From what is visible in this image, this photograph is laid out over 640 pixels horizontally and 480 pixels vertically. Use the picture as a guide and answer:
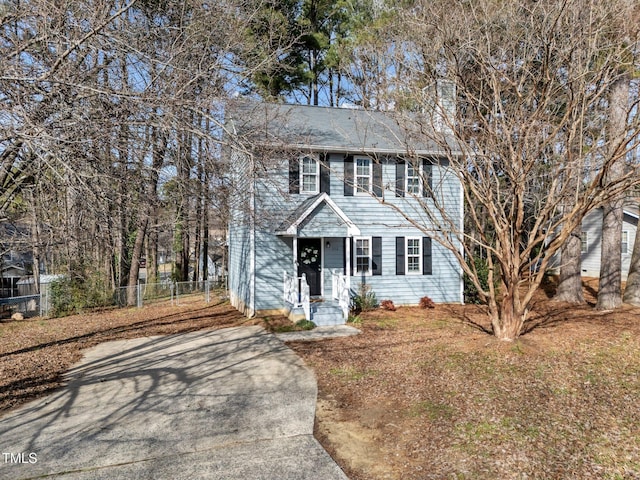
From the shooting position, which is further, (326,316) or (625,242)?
(625,242)

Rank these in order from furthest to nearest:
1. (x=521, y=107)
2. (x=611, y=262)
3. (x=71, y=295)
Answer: (x=71, y=295), (x=611, y=262), (x=521, y=107)

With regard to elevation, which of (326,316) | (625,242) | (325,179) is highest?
(325,179)

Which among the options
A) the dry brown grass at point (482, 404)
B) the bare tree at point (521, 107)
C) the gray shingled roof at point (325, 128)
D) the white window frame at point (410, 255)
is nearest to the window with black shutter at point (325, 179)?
the gray shingled roof at point (325, 128)

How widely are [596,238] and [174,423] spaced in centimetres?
2350

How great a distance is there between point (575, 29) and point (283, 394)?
8.49 metres

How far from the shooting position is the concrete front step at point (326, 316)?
11406 millimetres

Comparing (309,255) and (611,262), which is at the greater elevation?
(309,255)

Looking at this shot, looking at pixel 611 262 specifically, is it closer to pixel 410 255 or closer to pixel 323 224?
pixel 410 255

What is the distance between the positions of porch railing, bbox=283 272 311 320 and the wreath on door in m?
0.77

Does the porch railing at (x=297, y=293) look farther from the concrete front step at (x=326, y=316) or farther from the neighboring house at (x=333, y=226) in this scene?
the concrete front step at (x=326, y=316)

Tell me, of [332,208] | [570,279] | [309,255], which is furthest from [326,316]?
[570,279]

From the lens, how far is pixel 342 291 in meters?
12.2

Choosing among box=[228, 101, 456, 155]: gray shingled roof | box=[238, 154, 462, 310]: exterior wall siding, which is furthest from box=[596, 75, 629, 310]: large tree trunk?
box=[228, 101, 456, 155]: gray shingled roof

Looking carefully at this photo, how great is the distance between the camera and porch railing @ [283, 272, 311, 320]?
1145 cm
